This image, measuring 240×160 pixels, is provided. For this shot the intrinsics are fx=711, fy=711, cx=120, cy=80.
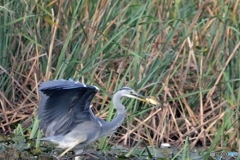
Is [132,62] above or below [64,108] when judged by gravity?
above

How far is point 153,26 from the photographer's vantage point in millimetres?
6551

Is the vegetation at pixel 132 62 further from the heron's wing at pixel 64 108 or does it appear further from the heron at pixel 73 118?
the heron's wing at pixel 64 108

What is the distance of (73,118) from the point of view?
521 centimetres

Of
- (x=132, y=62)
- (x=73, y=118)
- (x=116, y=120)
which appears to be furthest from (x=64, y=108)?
(x=132, y=62)

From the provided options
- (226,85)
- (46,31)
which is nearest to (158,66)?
(226,85)

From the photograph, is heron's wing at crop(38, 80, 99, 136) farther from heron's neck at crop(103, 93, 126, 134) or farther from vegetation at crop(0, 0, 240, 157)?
vegetation at crop(0, 0, 240, 157)

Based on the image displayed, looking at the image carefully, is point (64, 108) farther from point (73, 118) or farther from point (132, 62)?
point (132, 62)

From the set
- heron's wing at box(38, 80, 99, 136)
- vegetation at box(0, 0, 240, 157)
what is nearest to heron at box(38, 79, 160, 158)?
heron's wing at box(38, 80, 99, 136)

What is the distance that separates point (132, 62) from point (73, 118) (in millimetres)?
1070

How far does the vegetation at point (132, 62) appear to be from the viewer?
6059 millimetres

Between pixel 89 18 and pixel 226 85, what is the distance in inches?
54.9

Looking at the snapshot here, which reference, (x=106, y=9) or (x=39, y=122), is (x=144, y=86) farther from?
(x=39, y=122)

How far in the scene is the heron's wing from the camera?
15.7ft

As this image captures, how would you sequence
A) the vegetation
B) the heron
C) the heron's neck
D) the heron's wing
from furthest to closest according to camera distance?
the vegetation, the heron's neck, the heron, the heron's wing
